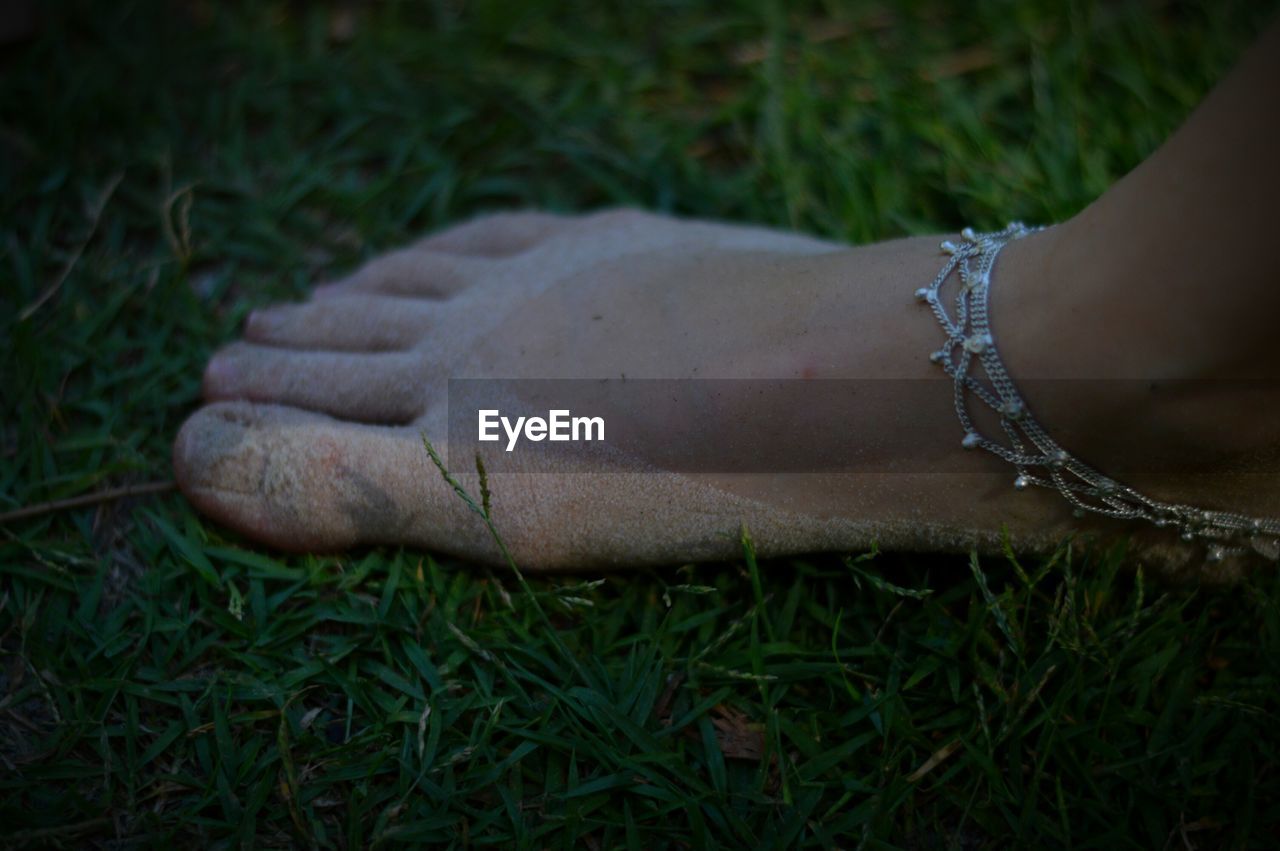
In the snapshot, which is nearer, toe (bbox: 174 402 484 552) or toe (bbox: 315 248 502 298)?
toe (bbox: 174 402 484 552)

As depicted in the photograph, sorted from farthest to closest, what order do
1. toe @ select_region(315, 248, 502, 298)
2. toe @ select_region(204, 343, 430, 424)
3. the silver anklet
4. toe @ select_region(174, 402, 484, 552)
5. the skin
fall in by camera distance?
toe @ select_region(315, 248, 502, 298) < toe @ select_region(204, 343, 430, 424) < toe @ select_region(174, 402, 484, 552) < the silver anklet < the skin

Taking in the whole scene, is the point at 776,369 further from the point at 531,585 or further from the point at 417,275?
the point at 417,275

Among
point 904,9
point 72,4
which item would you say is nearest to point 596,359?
point 904,9

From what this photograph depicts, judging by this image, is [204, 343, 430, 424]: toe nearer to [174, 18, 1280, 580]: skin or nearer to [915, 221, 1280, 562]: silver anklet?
[174, 18, 1280, 580]: skin

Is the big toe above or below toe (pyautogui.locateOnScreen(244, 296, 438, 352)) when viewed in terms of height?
below

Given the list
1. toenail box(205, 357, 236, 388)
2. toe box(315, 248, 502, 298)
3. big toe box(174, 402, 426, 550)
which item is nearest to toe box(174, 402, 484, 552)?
big toe box(174, 402, 426, 550)

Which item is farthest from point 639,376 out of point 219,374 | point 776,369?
point 219,374

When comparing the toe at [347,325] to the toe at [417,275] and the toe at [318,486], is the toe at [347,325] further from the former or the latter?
the toe at [318,486]

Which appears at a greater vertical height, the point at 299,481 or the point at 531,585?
the point at 299,481

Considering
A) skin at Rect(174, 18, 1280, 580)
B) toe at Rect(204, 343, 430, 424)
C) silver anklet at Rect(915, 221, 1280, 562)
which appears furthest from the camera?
toe at Rect(204, 343, 430, 424)

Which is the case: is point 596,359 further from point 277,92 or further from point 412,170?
point 277,92
